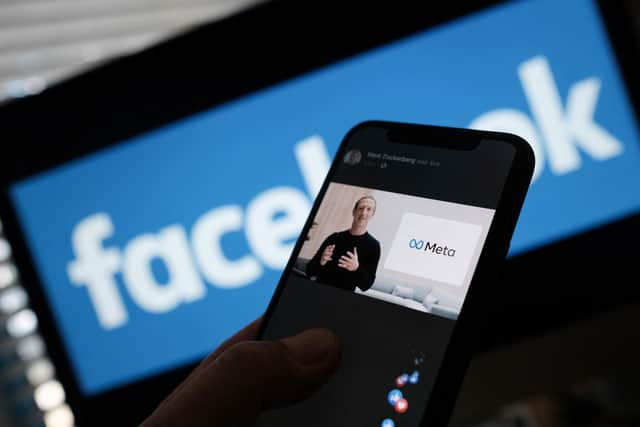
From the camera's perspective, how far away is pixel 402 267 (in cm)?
47

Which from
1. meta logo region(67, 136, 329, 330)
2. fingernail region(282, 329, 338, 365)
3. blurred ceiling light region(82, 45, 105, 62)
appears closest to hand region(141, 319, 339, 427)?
fingernail region(282, 329, 338, 365)

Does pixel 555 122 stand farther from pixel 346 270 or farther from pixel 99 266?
pixel 99 266

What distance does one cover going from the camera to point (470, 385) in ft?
3.20

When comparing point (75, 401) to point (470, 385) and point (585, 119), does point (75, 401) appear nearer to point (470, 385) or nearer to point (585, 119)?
point (470, 385)

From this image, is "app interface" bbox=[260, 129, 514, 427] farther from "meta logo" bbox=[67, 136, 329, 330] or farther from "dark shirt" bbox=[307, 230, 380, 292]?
"meta logo" bbox=[67, 136, 329, 330]

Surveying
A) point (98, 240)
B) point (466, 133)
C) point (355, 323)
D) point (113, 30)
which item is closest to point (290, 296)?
point (355, 323)

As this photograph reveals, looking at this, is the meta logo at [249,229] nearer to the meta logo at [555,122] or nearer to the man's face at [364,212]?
the meta logo at [555,122]

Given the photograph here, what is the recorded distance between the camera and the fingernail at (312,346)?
1.43 feet

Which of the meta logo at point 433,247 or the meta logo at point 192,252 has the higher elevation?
the meta logo at point 192,252

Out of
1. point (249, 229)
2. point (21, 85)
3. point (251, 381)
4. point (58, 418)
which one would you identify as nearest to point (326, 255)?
point (251, 381)

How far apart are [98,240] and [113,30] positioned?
77.4 inches

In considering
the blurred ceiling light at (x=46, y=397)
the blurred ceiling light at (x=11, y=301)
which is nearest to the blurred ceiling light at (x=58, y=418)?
the blurred ceiling light at (x=46, y=397)

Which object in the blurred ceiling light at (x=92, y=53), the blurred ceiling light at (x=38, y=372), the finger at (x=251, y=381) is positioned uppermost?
the blurred ceiling light at (x=92, y=53)

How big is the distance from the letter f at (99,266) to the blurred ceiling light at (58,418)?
1485 millimetres
